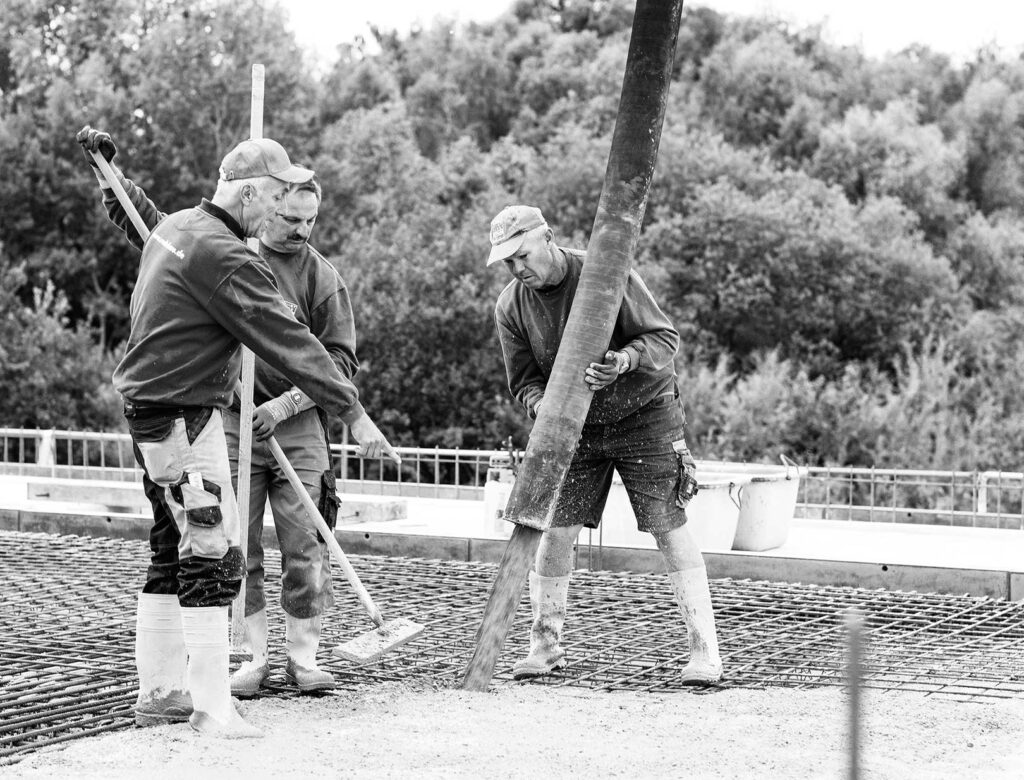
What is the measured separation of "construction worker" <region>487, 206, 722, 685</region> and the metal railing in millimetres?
1550

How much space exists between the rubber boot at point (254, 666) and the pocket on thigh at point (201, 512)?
69 centimetres

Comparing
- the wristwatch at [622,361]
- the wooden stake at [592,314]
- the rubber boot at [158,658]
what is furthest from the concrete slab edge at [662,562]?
the rubber boot at [158,658]

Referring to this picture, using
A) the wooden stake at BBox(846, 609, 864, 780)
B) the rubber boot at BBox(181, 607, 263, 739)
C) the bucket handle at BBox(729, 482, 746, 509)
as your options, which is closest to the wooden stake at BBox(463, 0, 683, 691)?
the rubber boot at BBox(181, 607, 263, 739)

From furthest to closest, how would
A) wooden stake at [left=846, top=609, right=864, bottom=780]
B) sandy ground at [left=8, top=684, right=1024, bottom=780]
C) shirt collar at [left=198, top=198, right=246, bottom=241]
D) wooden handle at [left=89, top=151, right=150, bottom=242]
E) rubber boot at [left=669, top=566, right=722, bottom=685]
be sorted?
rubber boot at [left=669, top=566, right=722, bottom=685]
wooden handle at [left=89, top=151, right=150, bottom=242]
shirt collar at [left=198, top=198, right=246, bottom=241]
sandy ground at [left=8, top=684, right=1024, bottom=780]
wooden stake at [left=846, top=609, right=864, bottom=780]

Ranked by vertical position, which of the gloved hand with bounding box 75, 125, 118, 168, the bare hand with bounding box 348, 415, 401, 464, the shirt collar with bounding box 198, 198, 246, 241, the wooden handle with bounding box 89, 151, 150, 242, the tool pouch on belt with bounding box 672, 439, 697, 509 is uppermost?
the gloved hand with bounding box 75, 125, 118, 168

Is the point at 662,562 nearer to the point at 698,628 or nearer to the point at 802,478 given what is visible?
the point at 698,628

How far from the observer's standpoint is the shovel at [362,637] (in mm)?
4387

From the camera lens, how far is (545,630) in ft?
16.1

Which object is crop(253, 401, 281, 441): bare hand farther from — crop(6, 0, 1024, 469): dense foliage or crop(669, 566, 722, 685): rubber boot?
crop(6, 0, 1024, 469): dense foliage

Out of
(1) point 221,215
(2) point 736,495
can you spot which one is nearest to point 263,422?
(1) point 221,215

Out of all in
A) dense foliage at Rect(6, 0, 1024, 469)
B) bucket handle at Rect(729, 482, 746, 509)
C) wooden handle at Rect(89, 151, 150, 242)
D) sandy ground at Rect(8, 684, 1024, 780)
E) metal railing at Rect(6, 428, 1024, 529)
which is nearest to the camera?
sandy ground at Rect(8, 684, 1024, 780)

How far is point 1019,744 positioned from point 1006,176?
28.7 meters

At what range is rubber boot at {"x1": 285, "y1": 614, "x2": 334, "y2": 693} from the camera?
4484mm

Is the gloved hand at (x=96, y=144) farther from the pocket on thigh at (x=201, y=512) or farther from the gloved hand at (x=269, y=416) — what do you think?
the pocket on thigh at (x=201, y=512)
